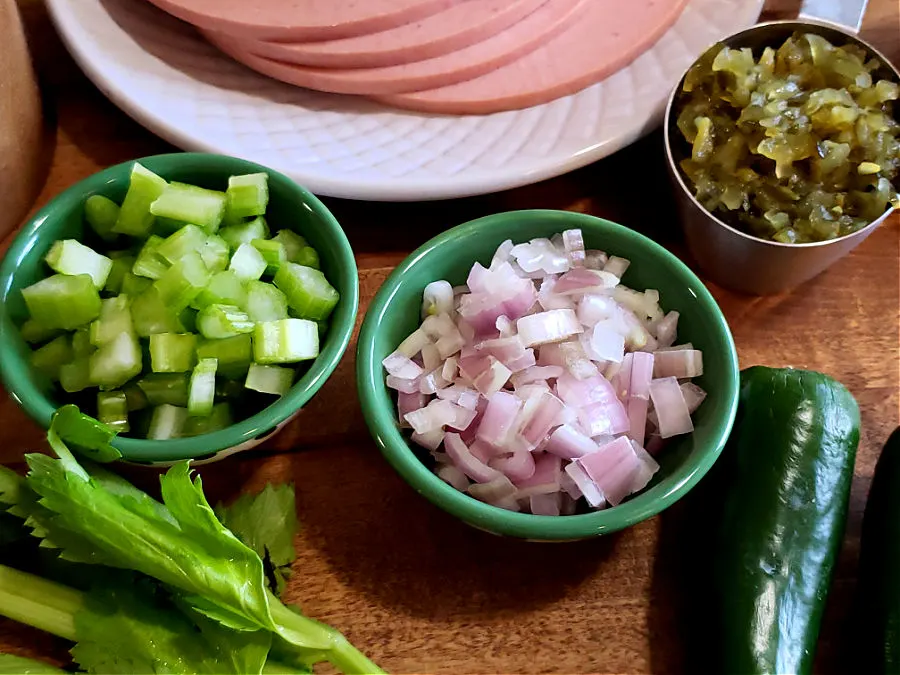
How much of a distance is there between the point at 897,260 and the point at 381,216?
960 mm

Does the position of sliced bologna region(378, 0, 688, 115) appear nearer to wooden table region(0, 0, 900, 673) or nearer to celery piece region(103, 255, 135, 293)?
wooden table region(0, 0, 900, 673)

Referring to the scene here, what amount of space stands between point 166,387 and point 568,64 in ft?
3.08

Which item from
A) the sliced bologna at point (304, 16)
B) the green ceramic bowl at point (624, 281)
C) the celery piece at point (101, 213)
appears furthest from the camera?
the sliced bologna at point (304, 16)

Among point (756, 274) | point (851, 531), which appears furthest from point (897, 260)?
point (851, 531)

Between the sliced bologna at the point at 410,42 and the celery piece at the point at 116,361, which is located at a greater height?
the sliced bologna at the point at 410,42

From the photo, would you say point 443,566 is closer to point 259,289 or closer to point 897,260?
point 259,289

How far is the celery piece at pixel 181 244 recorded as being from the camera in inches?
45.3

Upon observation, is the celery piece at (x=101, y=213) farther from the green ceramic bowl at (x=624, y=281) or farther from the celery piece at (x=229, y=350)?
Result: the green ceramic bowl at (x=624, y=281)

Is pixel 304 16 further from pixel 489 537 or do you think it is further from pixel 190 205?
pixel 489 537

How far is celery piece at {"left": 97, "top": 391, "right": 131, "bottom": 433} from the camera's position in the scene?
1.14m

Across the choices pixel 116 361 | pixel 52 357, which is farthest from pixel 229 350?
pixel 52 357

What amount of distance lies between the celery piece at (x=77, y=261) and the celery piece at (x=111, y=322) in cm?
5

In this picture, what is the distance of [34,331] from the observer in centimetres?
117

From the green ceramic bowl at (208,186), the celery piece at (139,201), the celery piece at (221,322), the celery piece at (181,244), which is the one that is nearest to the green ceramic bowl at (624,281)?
the green ceramic bowl at (208,186)
